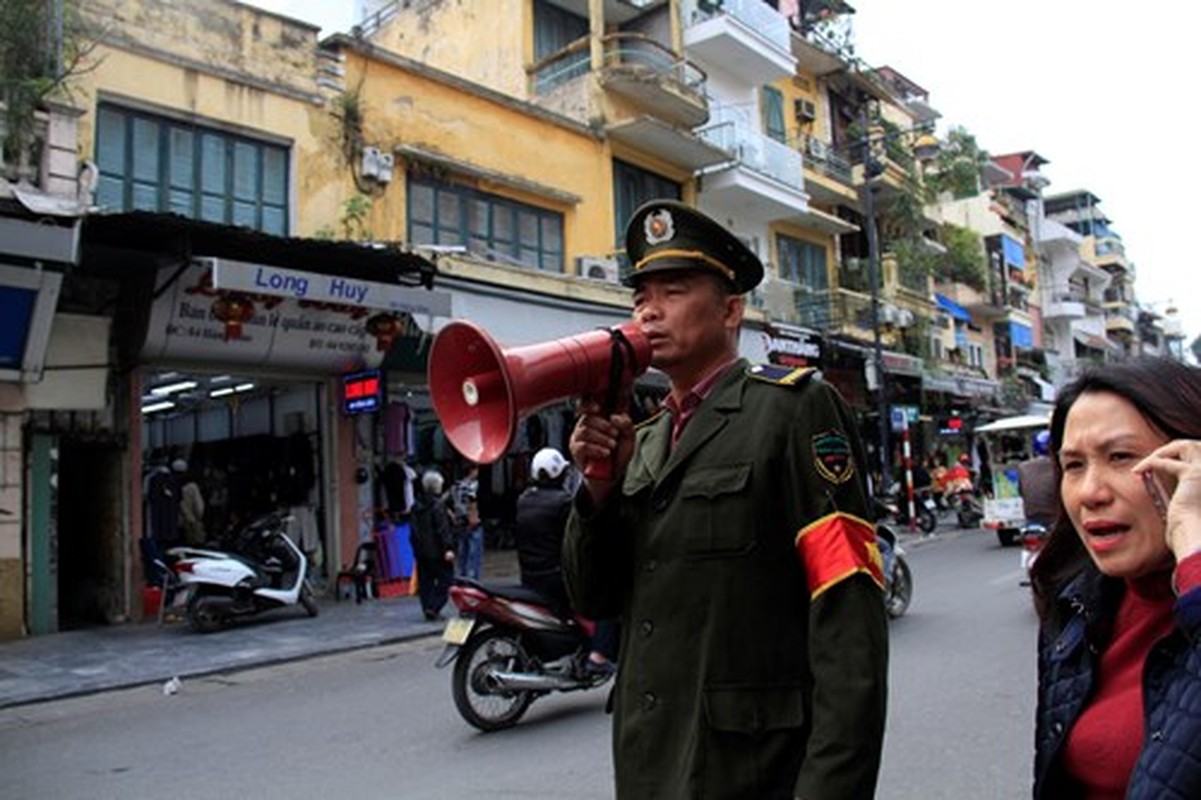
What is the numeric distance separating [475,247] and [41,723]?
10029 mm

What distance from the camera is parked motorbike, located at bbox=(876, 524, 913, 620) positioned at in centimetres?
949

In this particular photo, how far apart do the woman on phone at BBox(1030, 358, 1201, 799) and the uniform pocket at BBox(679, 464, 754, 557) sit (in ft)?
1.92

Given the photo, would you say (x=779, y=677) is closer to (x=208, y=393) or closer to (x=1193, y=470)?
(x=1193, y=470)

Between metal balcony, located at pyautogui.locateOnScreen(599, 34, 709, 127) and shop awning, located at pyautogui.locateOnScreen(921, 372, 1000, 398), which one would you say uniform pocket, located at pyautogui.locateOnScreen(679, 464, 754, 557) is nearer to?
metal balcony, located at pyautogui.locateOnScreen(599, 34, 709, 127)

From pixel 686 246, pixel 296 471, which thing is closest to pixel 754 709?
pixel 686 246

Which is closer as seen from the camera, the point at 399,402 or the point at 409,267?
the point at 409,267

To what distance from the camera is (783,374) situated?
2.15 m

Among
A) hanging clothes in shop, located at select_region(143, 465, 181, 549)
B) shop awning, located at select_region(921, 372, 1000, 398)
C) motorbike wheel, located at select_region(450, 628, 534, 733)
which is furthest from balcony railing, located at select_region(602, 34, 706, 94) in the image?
motorbike wheel, located at select_region(450, 628, 534, 733)

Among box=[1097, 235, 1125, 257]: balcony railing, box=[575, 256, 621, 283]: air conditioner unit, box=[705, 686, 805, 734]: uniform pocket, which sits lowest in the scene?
box=[705, 686, 805, 734]: uniform pocket

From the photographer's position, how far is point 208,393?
580 inches

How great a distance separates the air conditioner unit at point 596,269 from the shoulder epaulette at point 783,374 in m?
15.4

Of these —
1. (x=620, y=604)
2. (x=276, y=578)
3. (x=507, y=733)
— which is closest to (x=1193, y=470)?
(x=620, y=604)

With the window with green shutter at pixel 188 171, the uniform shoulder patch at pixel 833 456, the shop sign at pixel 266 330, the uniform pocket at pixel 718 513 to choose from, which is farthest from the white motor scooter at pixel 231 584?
the uniform shoulder patch at pixel 833 456

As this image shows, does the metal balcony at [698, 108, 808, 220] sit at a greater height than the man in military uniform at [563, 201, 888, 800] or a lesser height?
greater
